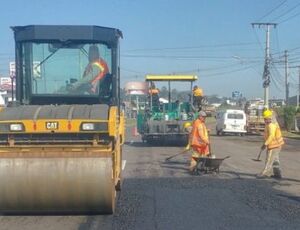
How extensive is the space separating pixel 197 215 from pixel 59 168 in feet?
7.44

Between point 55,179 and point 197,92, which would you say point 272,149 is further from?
point 197,92

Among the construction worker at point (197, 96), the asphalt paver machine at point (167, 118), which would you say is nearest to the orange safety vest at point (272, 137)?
the asphalt paver machine at point (167, 118)

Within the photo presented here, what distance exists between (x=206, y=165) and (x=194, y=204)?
4988 mm

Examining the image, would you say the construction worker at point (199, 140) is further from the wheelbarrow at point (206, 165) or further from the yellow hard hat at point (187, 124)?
the yellow hard hat at point (187, 124)

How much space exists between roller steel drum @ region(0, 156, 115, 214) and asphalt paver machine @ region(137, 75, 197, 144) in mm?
18379

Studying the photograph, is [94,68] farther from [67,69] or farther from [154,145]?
[154,145]

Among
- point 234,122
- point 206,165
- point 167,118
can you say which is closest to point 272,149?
point 206,165

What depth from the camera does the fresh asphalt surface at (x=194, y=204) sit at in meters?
8.72

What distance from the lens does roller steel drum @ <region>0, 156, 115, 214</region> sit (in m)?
8.62

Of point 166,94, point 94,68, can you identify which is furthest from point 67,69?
point 166,94

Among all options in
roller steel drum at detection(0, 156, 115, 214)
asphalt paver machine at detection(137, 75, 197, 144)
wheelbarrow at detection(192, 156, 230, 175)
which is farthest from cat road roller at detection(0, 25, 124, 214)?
asphalt paver machine at detection(137, 75, 197, 144)

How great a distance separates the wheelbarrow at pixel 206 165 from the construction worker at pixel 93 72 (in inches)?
218

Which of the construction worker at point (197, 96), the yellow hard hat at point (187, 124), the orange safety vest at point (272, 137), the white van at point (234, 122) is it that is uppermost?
the construction worker at point (197, 96)

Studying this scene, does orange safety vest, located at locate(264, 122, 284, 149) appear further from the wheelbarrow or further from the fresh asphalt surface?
the wheelbarrow
